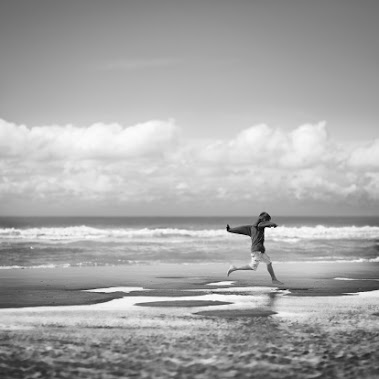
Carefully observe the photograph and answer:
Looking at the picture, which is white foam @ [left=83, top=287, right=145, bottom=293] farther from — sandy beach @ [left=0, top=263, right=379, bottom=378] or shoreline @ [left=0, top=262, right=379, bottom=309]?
shoreline @ [left=0, top=262, right=379, bottom=309]

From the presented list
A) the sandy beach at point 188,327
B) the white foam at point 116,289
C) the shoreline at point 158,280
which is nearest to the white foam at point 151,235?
the shoreline at point 158,280

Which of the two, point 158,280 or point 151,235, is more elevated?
point 151,235

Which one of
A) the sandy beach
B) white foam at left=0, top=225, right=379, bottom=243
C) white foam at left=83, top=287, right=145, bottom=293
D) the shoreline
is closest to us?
the sandy beach

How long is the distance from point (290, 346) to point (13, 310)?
5.82 meters

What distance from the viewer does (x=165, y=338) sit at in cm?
826

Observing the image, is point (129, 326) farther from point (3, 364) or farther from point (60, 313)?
point (3, 364)

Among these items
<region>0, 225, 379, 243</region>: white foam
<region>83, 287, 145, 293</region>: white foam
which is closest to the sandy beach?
<region>83, 287, 145, 293</region>: white foam

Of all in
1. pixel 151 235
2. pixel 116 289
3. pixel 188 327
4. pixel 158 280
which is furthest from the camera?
pixel 151 235

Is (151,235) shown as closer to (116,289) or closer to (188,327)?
(116,289)

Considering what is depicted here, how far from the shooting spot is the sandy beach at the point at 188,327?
21.8 ft

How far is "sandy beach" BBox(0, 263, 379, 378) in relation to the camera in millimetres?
6633

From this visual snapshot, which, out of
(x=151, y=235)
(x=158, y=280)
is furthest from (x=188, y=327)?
(x=151, y=235)

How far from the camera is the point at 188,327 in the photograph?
360 inches

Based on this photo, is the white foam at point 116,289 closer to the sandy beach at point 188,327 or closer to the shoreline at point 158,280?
the sandy beach at point 188,327
